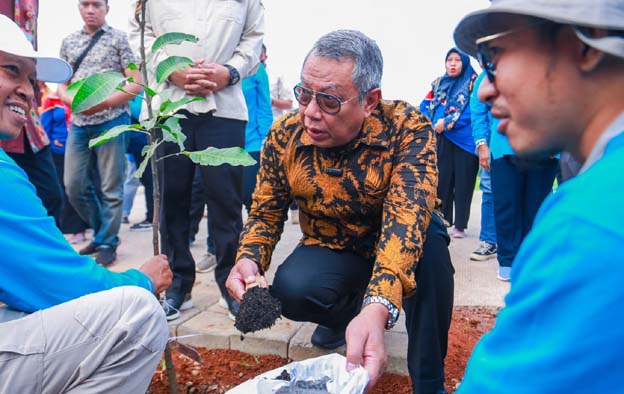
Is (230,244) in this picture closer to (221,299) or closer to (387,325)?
(221,299)

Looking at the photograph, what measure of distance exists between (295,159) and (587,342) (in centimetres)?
171

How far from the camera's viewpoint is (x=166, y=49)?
2910mm

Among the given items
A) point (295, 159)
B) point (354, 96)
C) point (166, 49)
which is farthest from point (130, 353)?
point (166, 49)

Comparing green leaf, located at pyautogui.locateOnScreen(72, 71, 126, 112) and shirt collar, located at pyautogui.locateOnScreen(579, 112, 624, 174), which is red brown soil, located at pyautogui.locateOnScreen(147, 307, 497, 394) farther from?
shirt collar, located at pyautogui.locateOnScreen(579, 112, 624, 174)

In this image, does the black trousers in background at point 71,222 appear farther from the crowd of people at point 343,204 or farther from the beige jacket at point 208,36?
the beige jacket at point 208,36

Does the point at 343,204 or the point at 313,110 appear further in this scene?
the point at 343,204

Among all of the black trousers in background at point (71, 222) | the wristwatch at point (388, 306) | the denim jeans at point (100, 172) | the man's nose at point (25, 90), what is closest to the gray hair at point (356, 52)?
the wristwatch at point (388, 306)

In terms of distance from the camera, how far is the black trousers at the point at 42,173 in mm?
Result: 3414

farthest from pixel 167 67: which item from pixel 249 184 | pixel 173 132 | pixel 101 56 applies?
pixel 249 184

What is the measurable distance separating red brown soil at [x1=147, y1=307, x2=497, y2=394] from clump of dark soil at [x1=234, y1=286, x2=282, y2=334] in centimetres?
59

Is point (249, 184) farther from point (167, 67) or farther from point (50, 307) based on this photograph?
point (50, 307)

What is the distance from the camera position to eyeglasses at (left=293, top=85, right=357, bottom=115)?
2.03 m

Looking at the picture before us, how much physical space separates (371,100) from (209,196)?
1219mm

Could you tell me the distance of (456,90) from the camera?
519 cm
